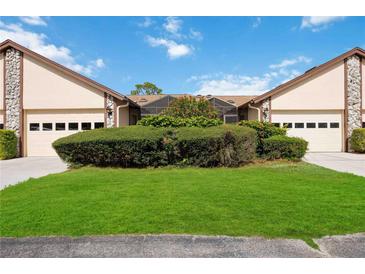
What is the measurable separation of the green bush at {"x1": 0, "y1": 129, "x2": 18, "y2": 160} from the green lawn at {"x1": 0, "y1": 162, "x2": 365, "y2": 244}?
24.1 feet

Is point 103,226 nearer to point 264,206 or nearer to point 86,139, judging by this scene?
point 264,206

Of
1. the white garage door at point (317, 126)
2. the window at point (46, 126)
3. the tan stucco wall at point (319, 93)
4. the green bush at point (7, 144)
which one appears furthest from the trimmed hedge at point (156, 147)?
the tan stucco wall at point (319, 93)

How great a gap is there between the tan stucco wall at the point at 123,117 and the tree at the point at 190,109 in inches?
129

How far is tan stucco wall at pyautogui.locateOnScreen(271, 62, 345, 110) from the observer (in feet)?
48.5

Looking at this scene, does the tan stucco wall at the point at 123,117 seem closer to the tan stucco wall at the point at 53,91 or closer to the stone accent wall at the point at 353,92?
the tan stucco wall at the point at 53,91

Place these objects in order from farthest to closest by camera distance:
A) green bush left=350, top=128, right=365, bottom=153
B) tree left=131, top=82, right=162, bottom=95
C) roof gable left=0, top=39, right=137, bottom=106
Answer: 1. tree left=131, top=82, right=162, bottom=95
2. green bush left=350, top=128, right=365, bottom=153
3. roof gable left=0, top=39, right=137, bottom=106

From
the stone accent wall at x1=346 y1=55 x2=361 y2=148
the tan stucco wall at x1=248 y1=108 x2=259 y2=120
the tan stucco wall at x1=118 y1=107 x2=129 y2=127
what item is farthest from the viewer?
the tan stucco wall at x1=248 y1=108 x2=259 y2=120

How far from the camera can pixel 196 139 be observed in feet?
29.2

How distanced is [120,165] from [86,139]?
1604mm

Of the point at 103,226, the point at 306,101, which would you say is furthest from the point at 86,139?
the point at 306,101

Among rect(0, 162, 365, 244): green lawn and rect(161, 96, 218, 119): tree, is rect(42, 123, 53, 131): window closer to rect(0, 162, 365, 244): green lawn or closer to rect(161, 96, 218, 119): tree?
rect(161, 96, 218, 119): tree

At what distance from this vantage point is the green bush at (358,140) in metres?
13.8

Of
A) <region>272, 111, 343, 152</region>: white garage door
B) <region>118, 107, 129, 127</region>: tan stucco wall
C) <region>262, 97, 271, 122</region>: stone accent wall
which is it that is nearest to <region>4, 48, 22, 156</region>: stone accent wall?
<region>118, 107, 129, 127</region>: tan stucco wall

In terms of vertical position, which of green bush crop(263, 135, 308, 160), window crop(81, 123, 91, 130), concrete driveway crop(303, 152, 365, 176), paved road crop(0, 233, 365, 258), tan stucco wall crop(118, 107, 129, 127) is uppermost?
tan stucco wall crop(118, 107, 129, 127)
